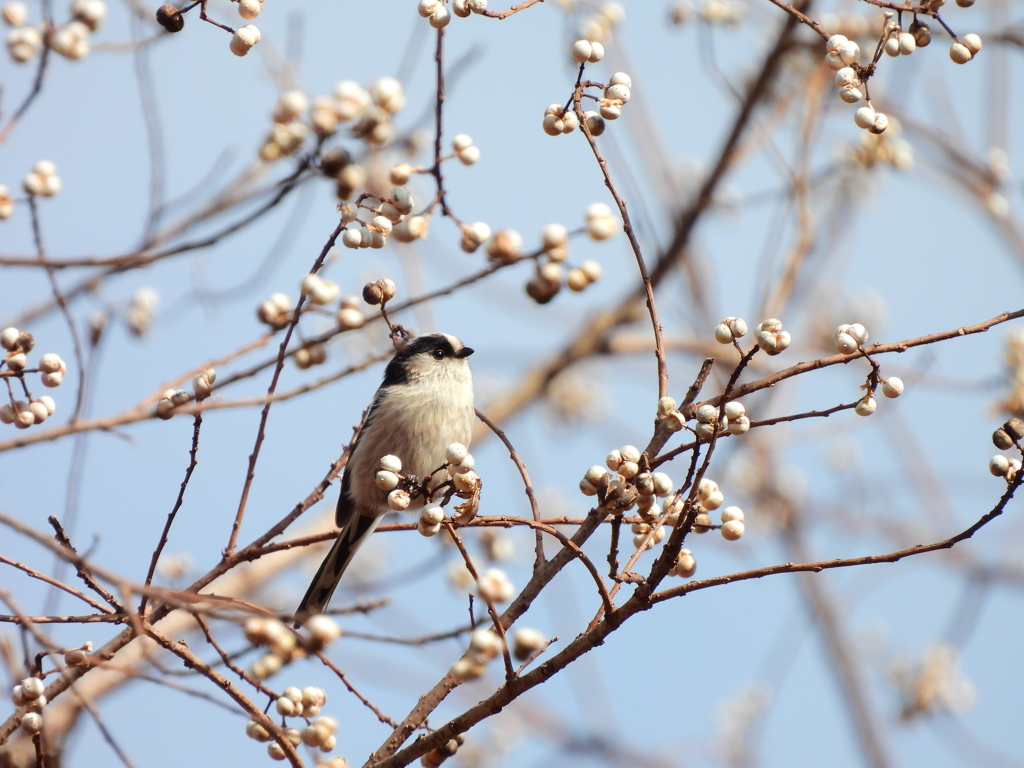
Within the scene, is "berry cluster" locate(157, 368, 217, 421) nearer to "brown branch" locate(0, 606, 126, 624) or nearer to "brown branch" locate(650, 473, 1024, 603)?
"brown branch" locate(0, 606, 126, 624)

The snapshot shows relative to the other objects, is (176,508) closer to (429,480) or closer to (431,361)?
(429,480)

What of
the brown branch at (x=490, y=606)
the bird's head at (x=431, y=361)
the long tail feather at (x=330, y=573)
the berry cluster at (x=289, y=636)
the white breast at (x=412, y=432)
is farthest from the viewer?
the bird's head at (x=431, y=361)

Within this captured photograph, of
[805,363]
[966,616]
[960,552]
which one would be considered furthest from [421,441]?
[960,552]

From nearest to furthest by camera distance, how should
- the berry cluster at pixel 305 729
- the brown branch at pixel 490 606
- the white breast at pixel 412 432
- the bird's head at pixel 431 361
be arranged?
the brown branch at pixel 490 606, the berry cluster at pixel 305 729, the white breast at pixel 412 432, the bird's head at pixel 431 361

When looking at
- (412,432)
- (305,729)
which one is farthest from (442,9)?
(412,432)

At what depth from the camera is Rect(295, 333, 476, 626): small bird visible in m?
3.50

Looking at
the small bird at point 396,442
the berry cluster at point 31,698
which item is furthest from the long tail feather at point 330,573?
the berry cluster at point 31,698

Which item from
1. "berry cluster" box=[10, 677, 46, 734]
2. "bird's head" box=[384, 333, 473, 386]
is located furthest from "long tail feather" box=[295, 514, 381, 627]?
"berry cluster" box=[10, 677, 46, 734]

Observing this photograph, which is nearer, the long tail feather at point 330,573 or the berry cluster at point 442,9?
the berry cluster at point 442,9

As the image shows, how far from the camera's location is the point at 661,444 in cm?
190

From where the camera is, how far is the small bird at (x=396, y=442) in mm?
3496

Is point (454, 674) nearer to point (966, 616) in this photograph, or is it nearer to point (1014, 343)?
point (1014, 343)

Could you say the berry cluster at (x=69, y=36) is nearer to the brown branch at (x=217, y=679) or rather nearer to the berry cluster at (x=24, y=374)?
the berry cluster at (x=24, y=374)

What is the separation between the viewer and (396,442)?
143 inches
